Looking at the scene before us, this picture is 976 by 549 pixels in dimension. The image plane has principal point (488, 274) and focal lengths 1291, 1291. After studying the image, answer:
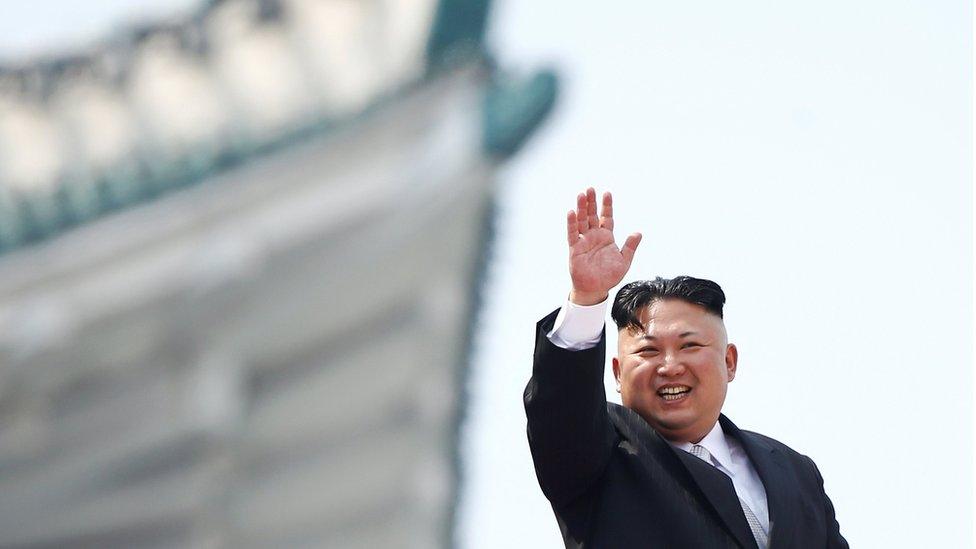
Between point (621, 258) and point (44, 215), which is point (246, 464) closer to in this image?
point (44, 215)

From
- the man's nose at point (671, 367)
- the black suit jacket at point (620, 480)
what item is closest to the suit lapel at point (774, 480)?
the black suit jacket at point (620, 480)

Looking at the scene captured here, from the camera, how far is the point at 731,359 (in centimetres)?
138

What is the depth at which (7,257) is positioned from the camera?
10.6 ft

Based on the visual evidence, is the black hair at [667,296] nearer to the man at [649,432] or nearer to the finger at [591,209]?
the man at [649,432]

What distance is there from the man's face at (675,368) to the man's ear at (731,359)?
3 cm

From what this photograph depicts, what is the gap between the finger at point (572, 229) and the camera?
125 centimetres

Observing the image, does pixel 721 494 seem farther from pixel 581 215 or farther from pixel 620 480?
pixel 581 215

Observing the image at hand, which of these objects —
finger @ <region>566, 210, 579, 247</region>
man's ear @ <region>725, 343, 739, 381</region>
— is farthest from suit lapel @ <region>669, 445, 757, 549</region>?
finger @ <region>566, 210, 579, 247</region>

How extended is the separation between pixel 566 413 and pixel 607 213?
208 millimetres

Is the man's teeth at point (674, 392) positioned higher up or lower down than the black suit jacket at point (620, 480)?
higher up

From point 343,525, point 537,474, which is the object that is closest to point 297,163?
point 343,525

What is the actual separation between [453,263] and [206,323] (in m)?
0.65

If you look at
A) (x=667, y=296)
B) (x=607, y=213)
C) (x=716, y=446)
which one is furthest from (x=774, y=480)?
(x=607, y=213)

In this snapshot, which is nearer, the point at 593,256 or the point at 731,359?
the point at 593,256
